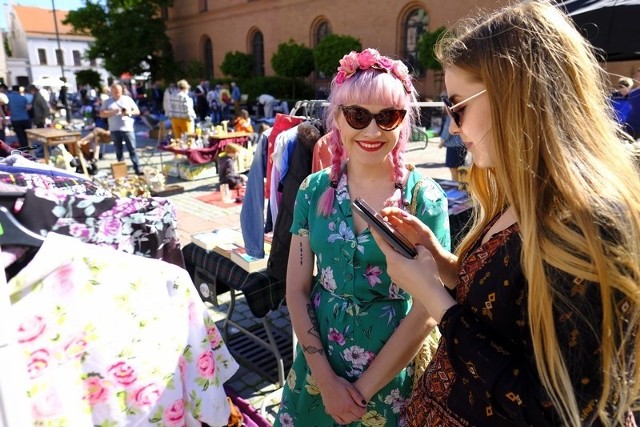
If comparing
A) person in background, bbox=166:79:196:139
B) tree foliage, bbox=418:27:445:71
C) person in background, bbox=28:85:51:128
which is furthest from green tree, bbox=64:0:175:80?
person in background, bbox=166:79:196:139

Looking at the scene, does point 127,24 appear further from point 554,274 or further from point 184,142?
point 554,274

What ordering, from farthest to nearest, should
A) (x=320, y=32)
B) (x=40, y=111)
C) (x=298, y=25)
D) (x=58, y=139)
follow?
(x=298, y=25) → (x=320, y=32) → (x=40, y=111) → (x=58, y=139)

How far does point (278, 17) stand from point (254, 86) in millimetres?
6095

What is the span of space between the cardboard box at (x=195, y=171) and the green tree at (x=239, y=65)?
70.4 feet

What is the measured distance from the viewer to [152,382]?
1.26m

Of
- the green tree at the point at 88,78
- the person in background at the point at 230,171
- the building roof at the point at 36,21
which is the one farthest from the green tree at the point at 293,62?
the building roof at the point at 36,21

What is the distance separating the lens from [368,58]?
1735 millimetres

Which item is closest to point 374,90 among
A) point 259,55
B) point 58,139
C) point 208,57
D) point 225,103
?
point 58,139

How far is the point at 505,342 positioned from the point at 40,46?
237 feet

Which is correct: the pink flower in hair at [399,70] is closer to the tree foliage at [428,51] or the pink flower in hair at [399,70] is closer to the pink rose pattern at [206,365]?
the pink rose pattern at [206,365]

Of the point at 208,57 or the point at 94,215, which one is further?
the point at 208,57

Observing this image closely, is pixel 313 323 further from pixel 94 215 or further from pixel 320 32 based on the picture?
pixel 320 32

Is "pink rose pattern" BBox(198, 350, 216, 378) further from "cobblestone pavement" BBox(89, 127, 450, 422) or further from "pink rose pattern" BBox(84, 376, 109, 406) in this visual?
"cobblestone pavement" BBox(89, 127, 450, 422)

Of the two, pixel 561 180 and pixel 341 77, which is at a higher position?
pixel 341 77
